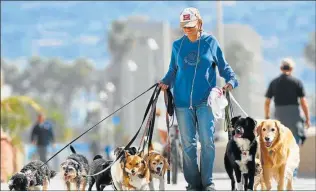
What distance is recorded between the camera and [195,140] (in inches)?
490

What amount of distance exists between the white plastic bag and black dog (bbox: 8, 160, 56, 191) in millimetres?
2497

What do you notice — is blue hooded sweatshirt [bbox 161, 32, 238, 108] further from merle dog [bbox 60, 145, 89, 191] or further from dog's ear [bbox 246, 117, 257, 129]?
merle dog [bbox 60, 145, 89, 191]

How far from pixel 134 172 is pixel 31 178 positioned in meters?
1.48

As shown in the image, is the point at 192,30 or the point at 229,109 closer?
the point at 192,30

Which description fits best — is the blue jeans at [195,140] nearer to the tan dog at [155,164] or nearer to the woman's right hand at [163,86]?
the woman's right hand at [163,86]

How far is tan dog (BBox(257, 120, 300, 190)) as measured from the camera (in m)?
12.1

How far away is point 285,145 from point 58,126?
16543 cm

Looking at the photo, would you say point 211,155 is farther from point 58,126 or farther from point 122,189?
point 58,126

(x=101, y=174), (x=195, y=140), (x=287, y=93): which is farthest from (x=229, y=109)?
(x=287, y=93)

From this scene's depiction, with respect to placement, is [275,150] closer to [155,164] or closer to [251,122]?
[251,122]

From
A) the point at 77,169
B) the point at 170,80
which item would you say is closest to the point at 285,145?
the point at 170,80

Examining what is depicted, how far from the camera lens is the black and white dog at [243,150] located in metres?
12.0

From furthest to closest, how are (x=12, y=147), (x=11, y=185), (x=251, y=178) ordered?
(x=12, y=147)
(x=11, y=185)
(x=251, y=178)

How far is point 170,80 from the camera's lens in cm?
1267
